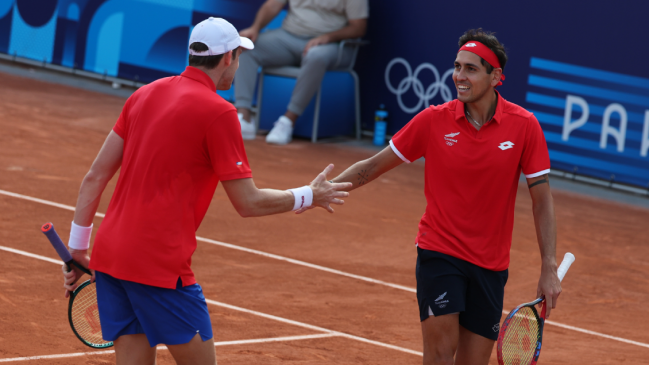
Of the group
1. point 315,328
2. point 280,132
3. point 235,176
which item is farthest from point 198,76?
point 280,132

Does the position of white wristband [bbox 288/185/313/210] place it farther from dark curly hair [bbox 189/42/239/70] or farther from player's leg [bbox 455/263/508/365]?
player's leg [bbox 455/263/508/365]

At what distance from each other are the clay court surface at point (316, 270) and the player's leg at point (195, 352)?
168 cm

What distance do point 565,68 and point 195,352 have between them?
920 cm

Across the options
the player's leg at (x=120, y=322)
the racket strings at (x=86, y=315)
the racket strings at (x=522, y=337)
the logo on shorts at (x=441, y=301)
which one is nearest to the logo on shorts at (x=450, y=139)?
the logo on shorts at (x=441, y=301)

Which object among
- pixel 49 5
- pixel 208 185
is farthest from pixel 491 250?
pixel 49 5

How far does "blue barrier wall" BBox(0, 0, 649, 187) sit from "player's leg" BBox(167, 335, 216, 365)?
890cm

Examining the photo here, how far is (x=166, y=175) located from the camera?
3252 millimetres

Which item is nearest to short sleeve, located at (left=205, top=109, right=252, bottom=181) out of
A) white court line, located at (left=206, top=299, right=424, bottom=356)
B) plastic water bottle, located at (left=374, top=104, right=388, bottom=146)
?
white court line, located at (left=206, top=299, right=424, bottom=356)

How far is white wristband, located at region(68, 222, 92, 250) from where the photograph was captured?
3562 mm

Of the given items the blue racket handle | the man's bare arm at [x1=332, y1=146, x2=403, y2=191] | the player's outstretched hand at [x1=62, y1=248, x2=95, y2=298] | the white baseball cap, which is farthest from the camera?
the man's bare arm at [x1=332, y1=146, x2=403, y2=191]

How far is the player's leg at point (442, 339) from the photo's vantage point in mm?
3963

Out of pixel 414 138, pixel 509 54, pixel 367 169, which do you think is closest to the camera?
pixel 414 138

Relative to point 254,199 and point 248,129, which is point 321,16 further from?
point 254,199

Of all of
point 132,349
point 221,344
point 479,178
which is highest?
point 479,178
